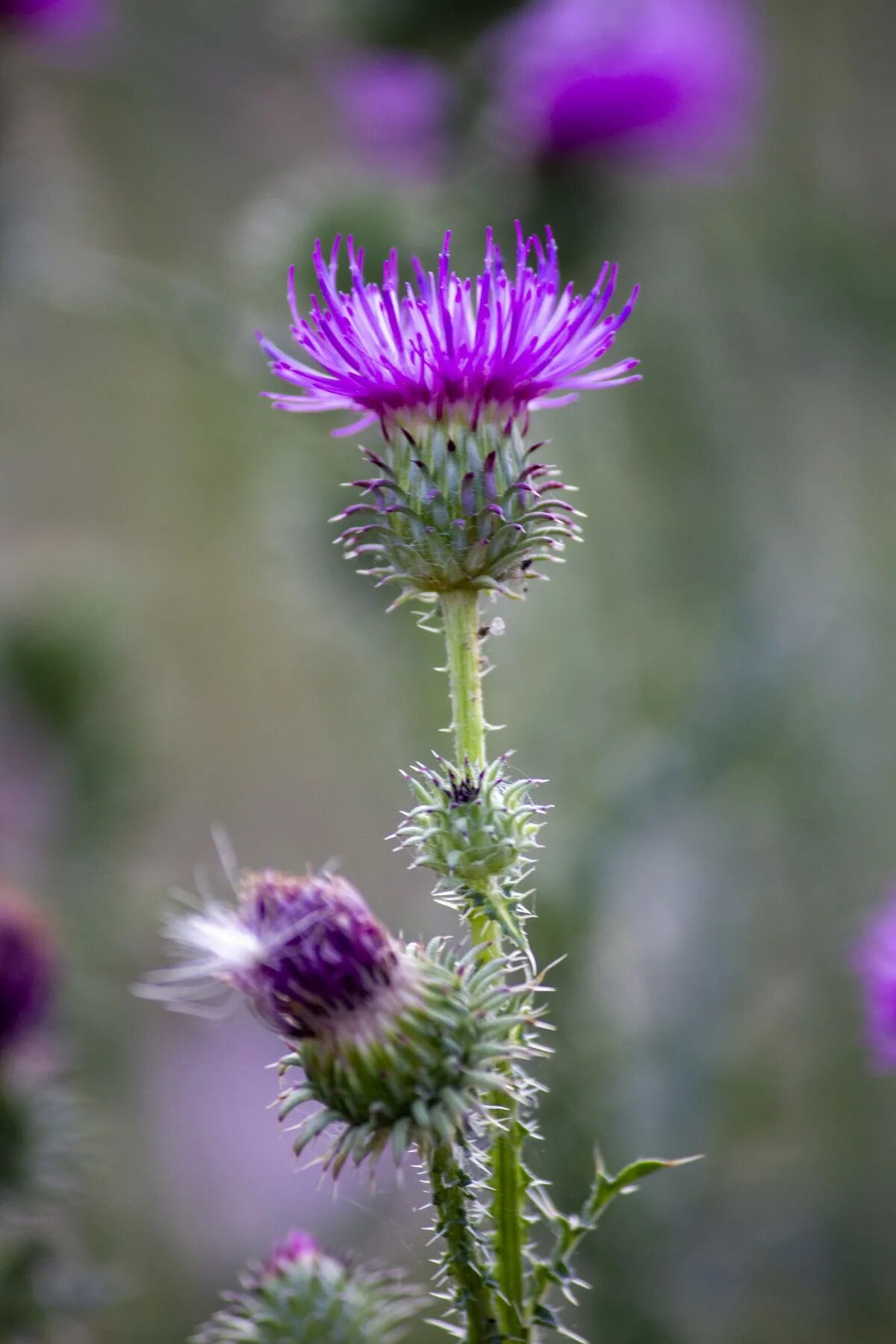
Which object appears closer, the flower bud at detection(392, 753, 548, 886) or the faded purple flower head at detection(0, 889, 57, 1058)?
the flower bud at detection(392, 753, 548, 886)

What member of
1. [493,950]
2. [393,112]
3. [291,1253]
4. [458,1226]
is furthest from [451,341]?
[393,112]

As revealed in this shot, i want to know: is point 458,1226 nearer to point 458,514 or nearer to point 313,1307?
point 313,1307

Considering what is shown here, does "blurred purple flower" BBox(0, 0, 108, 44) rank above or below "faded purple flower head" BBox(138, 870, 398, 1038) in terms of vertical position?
above

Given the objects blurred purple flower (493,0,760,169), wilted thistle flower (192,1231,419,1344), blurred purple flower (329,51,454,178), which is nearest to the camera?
wilted thistle flower (192,1231,419,1344)

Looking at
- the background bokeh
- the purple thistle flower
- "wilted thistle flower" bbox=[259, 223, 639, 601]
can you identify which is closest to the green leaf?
"wilted thistle flower" bbox=[259, 223, 639, 601]

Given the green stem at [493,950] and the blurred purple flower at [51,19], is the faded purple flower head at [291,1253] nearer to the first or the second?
the green stem at [493,950]

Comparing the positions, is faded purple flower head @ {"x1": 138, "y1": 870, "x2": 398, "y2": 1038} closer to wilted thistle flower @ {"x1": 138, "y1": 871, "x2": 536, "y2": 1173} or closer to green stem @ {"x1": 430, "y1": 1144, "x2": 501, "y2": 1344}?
wilted thistle flower @ {"x1": 138, "y1": 871, "x2": 536, "y2": 1173}
